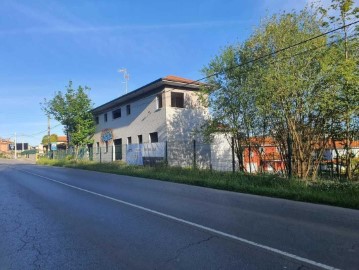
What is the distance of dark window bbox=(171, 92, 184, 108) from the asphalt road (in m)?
17.4

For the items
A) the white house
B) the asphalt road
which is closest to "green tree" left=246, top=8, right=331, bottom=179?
the asphalt road

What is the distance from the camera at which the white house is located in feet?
86.7

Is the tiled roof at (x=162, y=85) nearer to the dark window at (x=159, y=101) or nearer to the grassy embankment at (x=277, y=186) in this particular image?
the dark window at (x=159, y=101)

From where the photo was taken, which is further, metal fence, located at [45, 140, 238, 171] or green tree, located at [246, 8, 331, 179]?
metal fence, located at [45, 140, 238, 171]

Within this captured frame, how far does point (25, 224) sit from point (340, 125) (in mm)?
11858

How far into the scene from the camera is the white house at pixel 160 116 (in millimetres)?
26414

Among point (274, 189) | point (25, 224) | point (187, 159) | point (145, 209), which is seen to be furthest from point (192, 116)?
point (25, 224)

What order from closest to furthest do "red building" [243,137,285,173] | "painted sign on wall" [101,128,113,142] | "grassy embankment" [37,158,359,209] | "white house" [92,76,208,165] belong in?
"grassy embankment" [37,158,359,209] → "red building" [243,137,285,173] → "white house" [92,76,208,165] → "painted sign on wall" [101,128,113,142]

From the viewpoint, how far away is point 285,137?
1567cm

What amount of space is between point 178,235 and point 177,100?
21.9 metres

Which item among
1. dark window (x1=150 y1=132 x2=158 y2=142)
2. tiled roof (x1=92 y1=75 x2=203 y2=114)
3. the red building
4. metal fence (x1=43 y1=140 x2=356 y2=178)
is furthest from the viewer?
dark window (x1=150 y1=132 x2=158 y2=142)

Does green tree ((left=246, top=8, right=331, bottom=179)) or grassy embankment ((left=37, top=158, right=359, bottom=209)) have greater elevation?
green tree ((left=246, top=8, right=331, bottom=179))

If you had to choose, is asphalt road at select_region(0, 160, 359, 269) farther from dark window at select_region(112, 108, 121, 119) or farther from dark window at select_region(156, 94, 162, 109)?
dark window at select_region(112, 108, 121, 119)

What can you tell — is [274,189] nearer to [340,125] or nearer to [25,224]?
[340,125]
